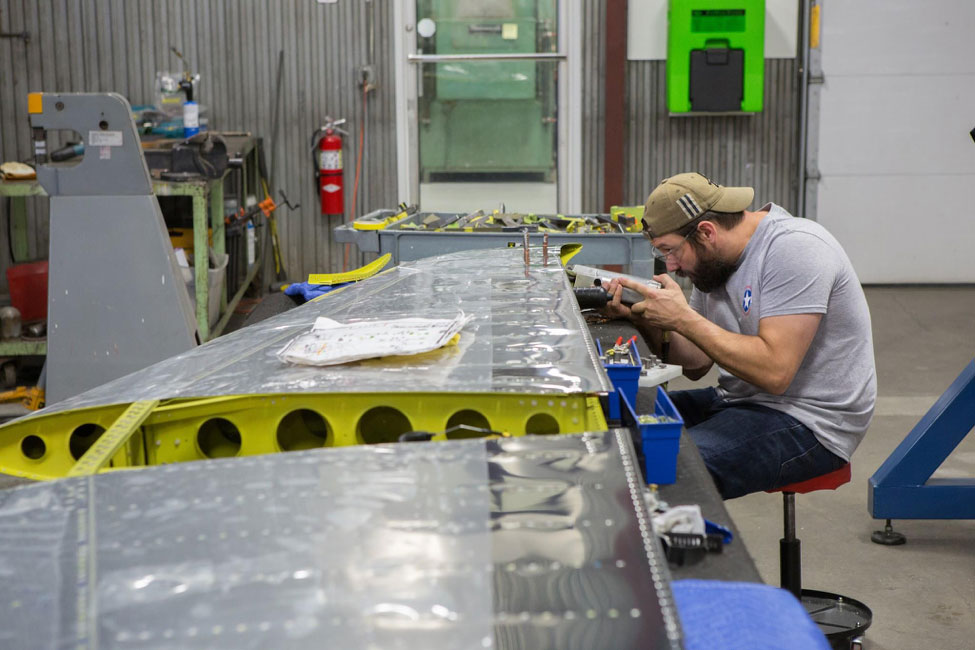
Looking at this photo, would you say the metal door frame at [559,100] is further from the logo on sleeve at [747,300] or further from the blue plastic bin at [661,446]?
the blue plastic bin at [661,446]

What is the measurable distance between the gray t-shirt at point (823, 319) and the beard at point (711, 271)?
0.08 metres

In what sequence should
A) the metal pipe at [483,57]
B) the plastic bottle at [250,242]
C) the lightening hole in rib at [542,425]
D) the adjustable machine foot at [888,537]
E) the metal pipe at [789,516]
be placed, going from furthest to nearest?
the metal pipe at [483,57], the plastic bottle at [250,242], the adjustable machine foot at [888,537], the metal pipe at [789,516], the lightening hole in rib at [542,425]

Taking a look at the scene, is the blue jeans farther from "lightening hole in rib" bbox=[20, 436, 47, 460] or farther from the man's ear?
"lightening hole in rib" bbox=[20, 436, 47, 460]

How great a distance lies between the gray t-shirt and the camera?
2115 mm

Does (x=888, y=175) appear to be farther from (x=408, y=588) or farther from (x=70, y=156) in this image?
(x=408, y=588)

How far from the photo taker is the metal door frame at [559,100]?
6410 millimetres

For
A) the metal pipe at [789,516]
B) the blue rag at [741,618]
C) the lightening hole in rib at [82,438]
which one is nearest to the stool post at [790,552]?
the metal pipe at [789,516]

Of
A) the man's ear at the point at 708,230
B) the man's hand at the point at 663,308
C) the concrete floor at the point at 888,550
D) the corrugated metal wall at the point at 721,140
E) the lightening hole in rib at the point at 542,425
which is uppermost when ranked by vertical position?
the corrugated metal wall at the point at 721,140

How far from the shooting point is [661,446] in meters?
1.38

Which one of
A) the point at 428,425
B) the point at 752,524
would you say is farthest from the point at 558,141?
the point at 428,425

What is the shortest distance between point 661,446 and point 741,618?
0.39m

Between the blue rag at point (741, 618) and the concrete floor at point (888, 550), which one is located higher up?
the blue rag at point (741, 618)

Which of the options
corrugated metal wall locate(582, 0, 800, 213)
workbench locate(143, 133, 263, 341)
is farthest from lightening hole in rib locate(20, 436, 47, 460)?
A: corrugated metal wall locate(582, 0, 800, 213)

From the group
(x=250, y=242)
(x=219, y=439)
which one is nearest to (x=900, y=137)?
(x=250, y=242)
